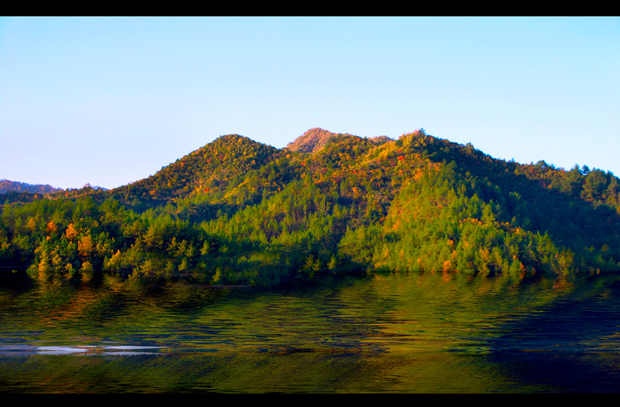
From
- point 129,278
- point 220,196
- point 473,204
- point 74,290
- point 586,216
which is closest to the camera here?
point 74,290

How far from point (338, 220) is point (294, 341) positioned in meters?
53.0

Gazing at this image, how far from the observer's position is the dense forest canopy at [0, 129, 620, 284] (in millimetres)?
39844

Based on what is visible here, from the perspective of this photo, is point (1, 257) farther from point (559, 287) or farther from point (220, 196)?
point (220, 196)

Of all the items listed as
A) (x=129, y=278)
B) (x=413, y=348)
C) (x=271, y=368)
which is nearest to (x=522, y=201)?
(x=129, y=278)

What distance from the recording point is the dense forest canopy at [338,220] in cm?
3984

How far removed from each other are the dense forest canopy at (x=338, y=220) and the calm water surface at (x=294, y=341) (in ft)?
11.7

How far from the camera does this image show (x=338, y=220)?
7269 centimetres

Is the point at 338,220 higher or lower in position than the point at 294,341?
higher

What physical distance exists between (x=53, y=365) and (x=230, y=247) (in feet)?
104

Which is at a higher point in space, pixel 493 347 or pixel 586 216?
pixel 586 216

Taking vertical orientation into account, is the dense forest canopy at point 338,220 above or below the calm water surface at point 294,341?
above

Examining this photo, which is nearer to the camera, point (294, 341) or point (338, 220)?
point (294, 341)

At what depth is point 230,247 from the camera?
46719 millimetres

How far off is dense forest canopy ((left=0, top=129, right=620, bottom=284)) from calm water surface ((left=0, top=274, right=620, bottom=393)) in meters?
3.55
